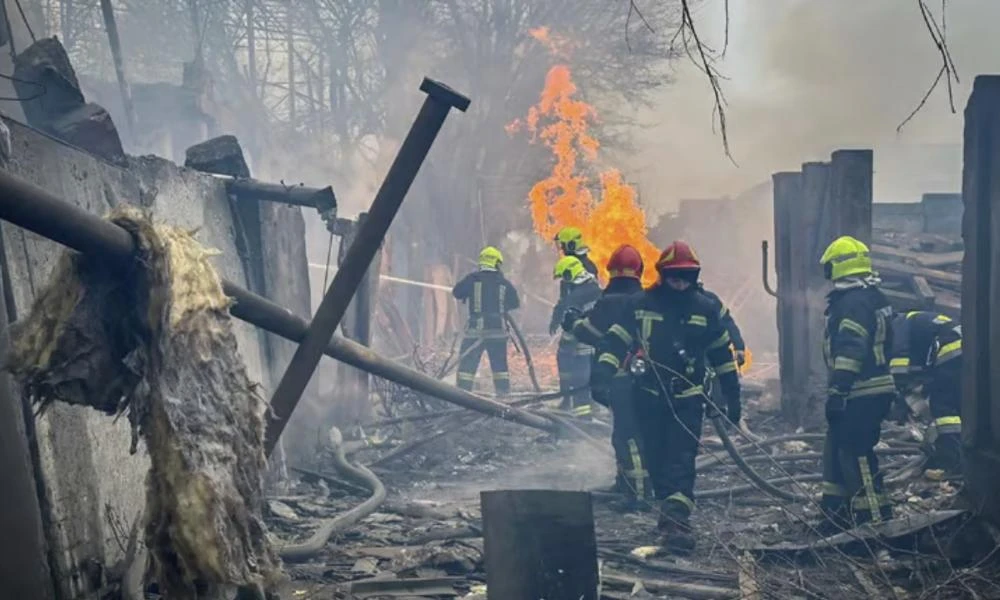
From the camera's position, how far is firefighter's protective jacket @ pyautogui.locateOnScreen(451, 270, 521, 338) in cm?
1298

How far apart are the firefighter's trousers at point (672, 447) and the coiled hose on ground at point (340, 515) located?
2.16 m

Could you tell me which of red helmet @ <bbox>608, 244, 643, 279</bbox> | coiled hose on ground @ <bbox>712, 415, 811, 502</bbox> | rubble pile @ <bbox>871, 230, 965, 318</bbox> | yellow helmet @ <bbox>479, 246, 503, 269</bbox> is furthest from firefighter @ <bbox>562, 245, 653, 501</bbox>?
rubble pile @ <bbox>871, 230, 965, 318</bbox>

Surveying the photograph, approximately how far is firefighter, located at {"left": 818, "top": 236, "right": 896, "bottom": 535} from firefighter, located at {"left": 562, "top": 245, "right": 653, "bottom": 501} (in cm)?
151

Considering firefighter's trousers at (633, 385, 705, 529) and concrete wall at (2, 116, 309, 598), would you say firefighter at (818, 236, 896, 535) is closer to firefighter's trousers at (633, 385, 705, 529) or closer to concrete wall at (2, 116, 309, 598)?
firefighter's trousers at (633, 385, 705, 529)

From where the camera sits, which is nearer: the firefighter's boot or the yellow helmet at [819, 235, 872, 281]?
the firefighter's boot

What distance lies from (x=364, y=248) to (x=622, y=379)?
4.45 metres

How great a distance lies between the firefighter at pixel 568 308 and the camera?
36.8 feet

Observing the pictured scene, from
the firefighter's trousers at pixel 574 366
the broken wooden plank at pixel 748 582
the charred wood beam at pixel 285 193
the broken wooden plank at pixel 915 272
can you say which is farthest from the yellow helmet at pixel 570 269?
the broken wooden plank at pixel 748 582

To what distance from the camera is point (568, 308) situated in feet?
36.6

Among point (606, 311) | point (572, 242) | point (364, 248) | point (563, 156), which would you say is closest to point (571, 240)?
point (572, 242)

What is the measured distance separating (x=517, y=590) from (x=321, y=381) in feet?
17.9

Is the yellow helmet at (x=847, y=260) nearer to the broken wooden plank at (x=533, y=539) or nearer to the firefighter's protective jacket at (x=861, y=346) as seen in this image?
the firefighter's protective jacket at (x=861, y=346)

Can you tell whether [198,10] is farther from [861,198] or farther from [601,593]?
[601,593]

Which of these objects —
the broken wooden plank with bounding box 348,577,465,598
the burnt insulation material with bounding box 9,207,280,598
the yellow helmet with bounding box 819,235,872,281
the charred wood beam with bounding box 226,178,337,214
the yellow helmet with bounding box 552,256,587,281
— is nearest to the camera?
the burnt insulation material with bounding box 9,207,280,598
